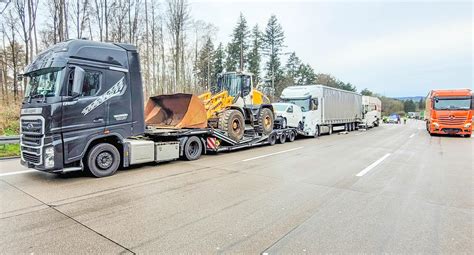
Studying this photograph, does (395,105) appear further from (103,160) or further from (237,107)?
(103,160)

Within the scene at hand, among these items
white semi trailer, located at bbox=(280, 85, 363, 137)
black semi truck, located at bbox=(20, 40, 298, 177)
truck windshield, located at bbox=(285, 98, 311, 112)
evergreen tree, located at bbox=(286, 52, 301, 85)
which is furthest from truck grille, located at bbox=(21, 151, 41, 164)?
evergreen tree, located at bbox=(286, 52, 301, 85)

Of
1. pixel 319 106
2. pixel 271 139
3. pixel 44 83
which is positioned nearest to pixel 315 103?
pixel 319 106

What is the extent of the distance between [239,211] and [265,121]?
9.50m

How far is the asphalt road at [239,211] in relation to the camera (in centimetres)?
342

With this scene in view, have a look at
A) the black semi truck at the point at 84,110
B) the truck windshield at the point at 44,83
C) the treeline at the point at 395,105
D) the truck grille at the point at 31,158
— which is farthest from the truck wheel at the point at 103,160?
the treeline at the point at 395,105

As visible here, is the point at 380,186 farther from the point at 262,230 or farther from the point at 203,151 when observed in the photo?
the point at 203,151

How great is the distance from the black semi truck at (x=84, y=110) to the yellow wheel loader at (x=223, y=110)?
89.2 inches

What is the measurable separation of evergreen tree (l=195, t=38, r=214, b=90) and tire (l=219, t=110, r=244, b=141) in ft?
78.2

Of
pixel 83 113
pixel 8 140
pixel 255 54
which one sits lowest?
pixel 8 140

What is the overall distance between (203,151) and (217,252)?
7621mm

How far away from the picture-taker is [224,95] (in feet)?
40.2

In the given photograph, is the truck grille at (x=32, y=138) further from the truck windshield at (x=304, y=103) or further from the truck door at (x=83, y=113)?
the truck windshield at (x=304, y=103)

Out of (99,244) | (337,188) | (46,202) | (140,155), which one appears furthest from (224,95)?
(99,244)

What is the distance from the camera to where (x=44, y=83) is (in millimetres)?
6426
